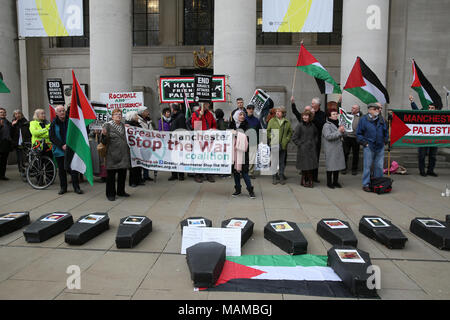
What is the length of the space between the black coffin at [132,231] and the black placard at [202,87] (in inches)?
186

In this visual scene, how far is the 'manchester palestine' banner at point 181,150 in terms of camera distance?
8.77 meters

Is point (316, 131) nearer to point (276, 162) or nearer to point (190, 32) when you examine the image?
point (276, 162)

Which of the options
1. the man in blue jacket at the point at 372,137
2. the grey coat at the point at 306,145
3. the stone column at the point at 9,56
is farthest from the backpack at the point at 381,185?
the stone column at the point at 9,56

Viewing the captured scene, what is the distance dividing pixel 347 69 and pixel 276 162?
14.7 ft

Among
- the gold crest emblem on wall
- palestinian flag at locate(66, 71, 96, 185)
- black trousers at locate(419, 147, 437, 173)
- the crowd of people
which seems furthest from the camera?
the gold crest emblem on wall

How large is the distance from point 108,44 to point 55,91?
2.72 metres

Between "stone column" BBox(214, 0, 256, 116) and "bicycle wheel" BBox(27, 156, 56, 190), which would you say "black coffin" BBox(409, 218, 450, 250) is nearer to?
"stone column" BBox(214, 0, 256, 116)

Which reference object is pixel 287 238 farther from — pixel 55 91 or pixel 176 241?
pixel 55 91

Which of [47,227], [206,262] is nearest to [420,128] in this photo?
[206,262]

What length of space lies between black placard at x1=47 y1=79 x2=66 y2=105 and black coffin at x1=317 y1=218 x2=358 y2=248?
29.4 feet

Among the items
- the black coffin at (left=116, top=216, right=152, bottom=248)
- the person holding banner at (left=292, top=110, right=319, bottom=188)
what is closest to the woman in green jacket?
the person holding banner at (left=292, top=110, right=319, bottom=188)

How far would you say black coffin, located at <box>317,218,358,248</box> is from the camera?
5.38 meters

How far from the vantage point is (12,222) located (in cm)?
611

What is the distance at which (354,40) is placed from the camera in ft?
39.8
